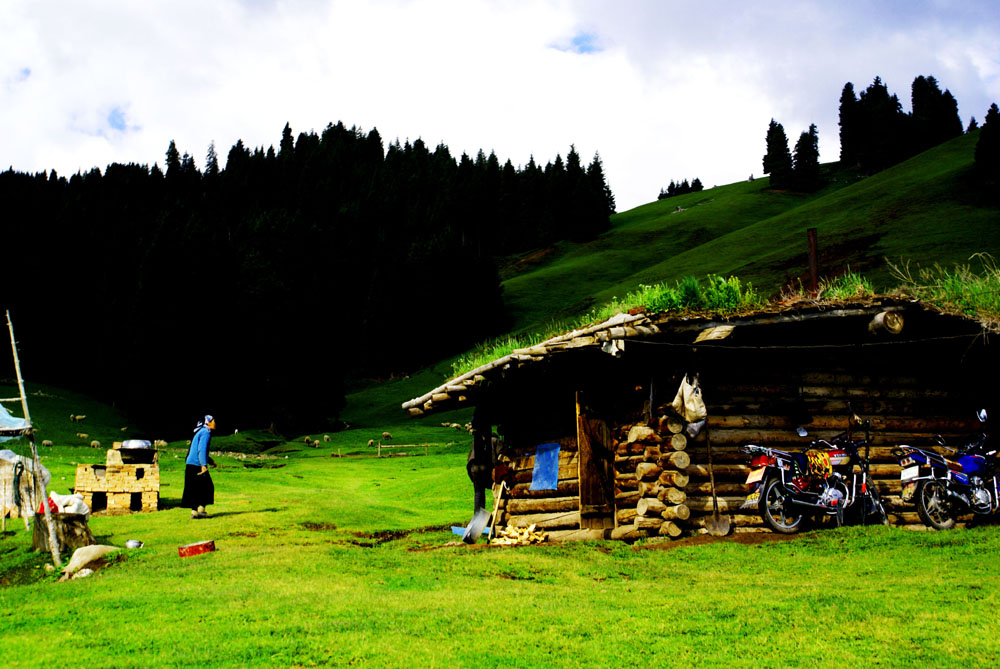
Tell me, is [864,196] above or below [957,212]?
above

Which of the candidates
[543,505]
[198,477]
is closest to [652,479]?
[543,505]

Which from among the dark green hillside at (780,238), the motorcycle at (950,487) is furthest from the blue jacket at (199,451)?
the dark green hillside at (780,238)

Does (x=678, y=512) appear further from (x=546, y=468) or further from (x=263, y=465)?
(x=263, y=465)

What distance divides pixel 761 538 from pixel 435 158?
444ft

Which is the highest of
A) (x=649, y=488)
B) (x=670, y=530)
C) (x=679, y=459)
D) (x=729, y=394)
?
(x=729, y=394)

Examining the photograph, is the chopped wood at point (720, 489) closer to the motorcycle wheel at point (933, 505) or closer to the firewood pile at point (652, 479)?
the firewood pile at point (652, 479)

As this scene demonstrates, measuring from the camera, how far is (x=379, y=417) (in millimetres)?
64938

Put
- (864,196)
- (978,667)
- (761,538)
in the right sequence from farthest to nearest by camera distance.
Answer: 1. (864,196)
2. (761,538)
3. (978,667)

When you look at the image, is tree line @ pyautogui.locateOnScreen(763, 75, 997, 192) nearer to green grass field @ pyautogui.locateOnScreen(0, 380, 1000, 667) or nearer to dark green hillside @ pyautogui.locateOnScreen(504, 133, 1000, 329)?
dark green hillside @ pyautogui.locateOnScreen(504, 133, 1000, 329)

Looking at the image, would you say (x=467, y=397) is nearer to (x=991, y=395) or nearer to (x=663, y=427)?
(x=663, y=427)

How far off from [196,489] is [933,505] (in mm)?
14786

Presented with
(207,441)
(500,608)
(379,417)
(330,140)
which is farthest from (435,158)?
(500,608)

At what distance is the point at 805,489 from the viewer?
13445 millimetres

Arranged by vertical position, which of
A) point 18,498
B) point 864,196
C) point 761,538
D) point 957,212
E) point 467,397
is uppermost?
point 864,196
